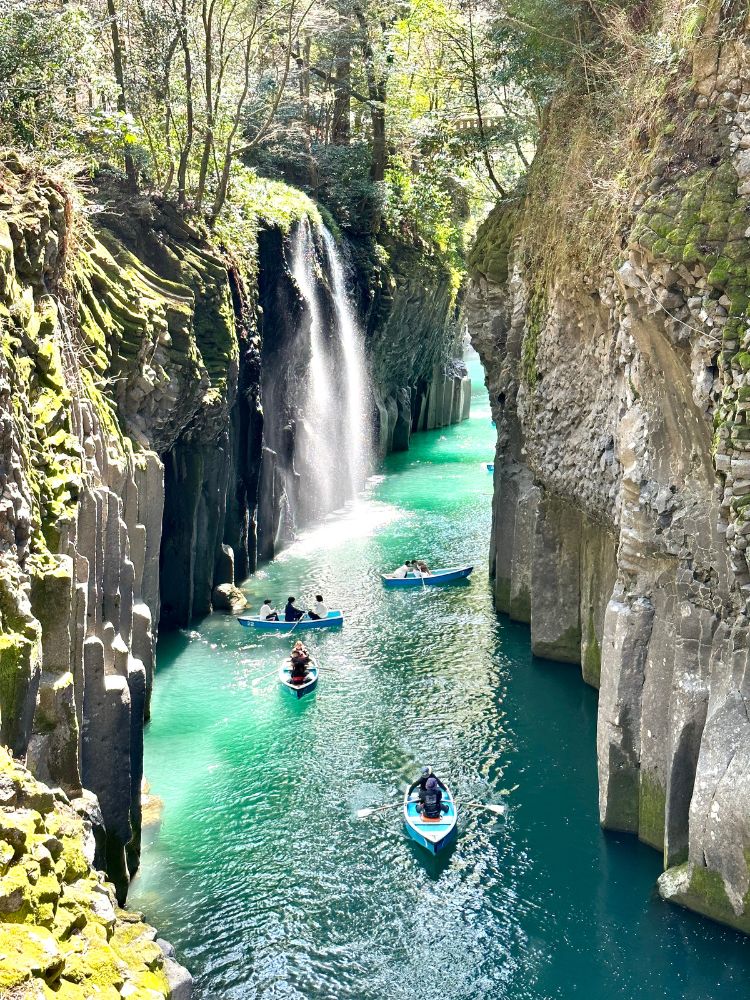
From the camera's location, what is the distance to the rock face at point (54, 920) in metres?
7.21

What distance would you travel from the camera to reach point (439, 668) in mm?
24359

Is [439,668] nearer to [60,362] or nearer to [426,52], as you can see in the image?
[60,362]

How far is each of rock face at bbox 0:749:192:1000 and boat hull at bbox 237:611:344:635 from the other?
16395 mm

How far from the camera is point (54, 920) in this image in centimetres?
812

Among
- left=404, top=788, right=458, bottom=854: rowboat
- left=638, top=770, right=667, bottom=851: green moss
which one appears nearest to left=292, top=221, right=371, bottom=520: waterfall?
left=404, top=788, right=458, bottom=854: rowboat

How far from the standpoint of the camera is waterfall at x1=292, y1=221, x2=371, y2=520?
37719mm

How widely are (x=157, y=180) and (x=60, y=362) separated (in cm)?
1529

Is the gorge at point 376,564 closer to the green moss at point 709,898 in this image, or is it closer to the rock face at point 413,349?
the green moss at point 709,898

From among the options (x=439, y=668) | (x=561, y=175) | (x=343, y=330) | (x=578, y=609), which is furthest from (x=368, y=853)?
(x=343, y=330)

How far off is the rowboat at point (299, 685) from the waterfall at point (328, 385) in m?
14.6

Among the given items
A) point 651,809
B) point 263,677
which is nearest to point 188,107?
point 263,677

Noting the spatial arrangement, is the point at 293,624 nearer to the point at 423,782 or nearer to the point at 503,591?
the point at 503,591

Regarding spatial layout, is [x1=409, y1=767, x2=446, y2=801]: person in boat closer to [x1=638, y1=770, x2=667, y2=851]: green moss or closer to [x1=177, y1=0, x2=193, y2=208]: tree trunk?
[x1=638, y1=770, x2=667, y2=851]: green moss

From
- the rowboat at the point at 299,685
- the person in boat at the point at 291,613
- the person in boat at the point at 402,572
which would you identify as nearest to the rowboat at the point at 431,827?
the rowboat at the point at 299,685
